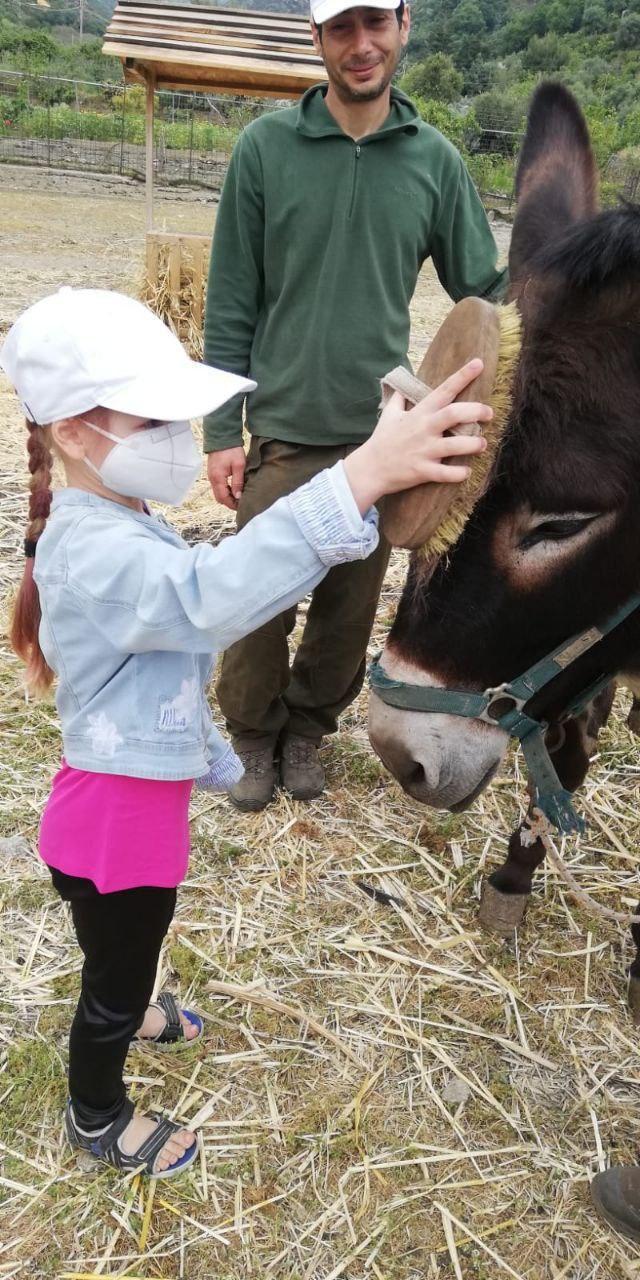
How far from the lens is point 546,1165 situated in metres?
2.17

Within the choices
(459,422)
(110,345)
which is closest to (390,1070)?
(459,422)

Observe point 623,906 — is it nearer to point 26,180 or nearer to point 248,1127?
point 248,1127

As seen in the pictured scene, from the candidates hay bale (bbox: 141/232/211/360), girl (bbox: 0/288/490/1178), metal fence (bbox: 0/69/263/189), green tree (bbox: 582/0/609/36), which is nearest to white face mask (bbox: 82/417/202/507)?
girl (bbox: 0/288/490/1178)

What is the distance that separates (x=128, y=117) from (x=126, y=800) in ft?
141

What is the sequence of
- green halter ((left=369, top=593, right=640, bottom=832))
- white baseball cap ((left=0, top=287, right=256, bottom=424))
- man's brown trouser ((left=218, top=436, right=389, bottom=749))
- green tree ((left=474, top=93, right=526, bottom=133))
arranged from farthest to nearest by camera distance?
green tree ((left=474, top=93, right=526, bottom=133))
man's brown trouser ((left=218, top=436, right=389, bottom=749))
green halter ((left=369, top=593, right=640, bottom=832))
white baseball cap ((left=0, top=287, right=256, bottom=424))

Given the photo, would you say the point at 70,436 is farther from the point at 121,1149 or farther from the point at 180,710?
the point at 121,1149

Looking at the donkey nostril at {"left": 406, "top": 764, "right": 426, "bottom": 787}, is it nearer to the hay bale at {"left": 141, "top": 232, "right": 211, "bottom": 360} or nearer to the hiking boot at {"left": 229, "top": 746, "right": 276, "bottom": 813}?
the hiking boot at {"left": 229, "top": 746, "right": 276, "bottom": 813}

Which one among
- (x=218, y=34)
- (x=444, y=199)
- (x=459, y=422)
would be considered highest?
(x=218, y=34)

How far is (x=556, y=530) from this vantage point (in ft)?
5.24

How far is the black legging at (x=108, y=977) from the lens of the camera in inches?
68.6

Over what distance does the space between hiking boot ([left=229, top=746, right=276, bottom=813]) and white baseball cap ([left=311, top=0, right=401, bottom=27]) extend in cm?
260

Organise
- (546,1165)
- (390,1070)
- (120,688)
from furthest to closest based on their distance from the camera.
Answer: (390,1070) → (546,1165) → (120,688)

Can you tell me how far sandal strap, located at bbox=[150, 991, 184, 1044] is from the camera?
7.72 feet

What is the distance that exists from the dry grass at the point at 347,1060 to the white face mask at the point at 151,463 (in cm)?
171
